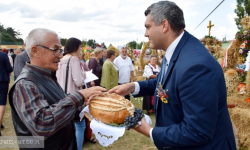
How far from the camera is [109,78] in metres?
6.52

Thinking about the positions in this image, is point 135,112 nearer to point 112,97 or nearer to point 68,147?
point 112,97

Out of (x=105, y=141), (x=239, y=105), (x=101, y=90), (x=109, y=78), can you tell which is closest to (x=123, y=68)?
(x=109, y=78)

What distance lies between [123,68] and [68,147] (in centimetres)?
528

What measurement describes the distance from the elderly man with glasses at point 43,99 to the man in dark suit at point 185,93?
68 cm

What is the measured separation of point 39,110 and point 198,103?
1.25 meters

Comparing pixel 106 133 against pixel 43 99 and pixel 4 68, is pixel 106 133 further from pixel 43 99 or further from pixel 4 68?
pixel 4 68

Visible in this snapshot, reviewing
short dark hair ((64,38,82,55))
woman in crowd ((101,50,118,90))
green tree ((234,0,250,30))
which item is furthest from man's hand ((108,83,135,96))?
green tree ((234,0,250,30))

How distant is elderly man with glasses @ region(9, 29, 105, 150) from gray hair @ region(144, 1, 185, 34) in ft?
3.12

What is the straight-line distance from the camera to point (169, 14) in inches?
64.7

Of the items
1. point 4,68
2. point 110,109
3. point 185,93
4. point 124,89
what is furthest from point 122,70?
point 185,93

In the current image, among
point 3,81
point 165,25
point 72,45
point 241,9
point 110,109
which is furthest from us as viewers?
point 241,9

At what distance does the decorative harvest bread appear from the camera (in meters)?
1.78

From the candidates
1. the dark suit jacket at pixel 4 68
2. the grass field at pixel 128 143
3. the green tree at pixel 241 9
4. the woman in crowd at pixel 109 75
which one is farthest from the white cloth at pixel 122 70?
the green tree at pixel 241 9

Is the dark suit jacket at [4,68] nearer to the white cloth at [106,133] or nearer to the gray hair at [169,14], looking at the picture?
the white cloth at [106,133]
